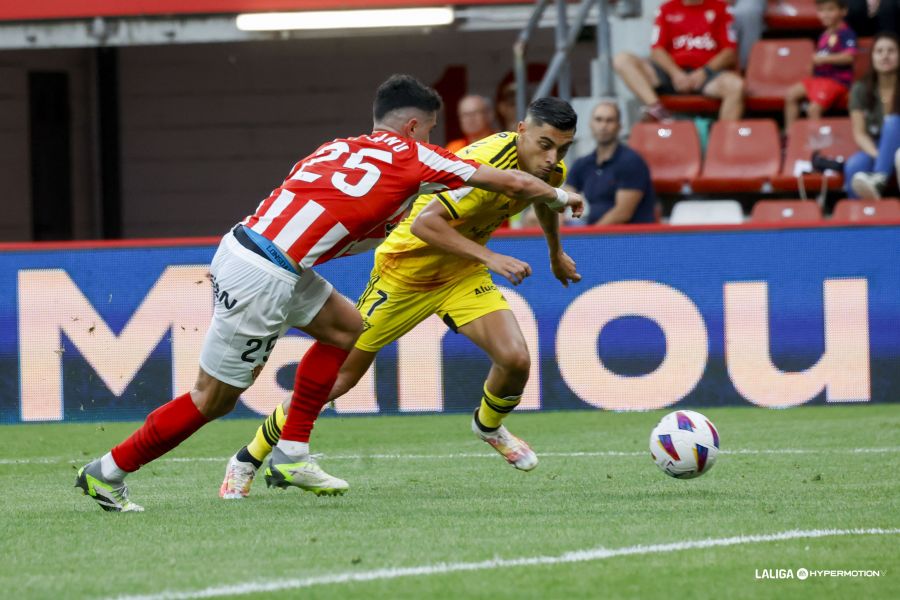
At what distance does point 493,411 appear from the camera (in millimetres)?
7680

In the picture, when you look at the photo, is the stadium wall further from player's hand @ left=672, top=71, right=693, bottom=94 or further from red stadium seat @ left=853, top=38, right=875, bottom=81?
red stadium seat @ left=853, top=38, right=875, bottom=81

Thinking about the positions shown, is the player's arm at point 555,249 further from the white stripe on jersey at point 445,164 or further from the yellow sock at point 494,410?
the white stripe on jersey at point 445,164

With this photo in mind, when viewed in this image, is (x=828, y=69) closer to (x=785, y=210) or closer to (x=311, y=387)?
(x=785, y=210)

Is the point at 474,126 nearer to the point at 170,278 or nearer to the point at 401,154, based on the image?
the point at 170,278

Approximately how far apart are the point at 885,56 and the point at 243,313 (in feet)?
28.2

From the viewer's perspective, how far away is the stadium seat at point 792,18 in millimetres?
15406

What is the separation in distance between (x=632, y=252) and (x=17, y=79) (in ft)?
30.8

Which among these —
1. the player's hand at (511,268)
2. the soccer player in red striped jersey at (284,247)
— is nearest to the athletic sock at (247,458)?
the soccer player in red striped jersey at (284,247)

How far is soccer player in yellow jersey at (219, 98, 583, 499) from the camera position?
7.24 m

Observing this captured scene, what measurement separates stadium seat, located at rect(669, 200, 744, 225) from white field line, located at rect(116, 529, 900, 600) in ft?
26.4

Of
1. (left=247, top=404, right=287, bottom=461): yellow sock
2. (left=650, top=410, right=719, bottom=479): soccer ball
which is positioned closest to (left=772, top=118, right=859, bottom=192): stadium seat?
(left=650, top=410, right=719, bottom=479): soccer ball

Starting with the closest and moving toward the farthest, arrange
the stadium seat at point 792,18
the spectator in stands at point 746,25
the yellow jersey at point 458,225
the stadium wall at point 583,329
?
the yellow jersey at point 458,225 → the stadium wall at point 583,329 → the spectator in stands at point 746,25 → the stadium seat at point 792,18

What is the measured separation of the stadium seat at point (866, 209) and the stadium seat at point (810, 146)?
768 mm

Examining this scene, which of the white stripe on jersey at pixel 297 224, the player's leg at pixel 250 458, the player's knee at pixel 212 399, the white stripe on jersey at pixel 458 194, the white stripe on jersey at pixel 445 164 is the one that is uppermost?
the white stripe on jersey at pixel 445 164
